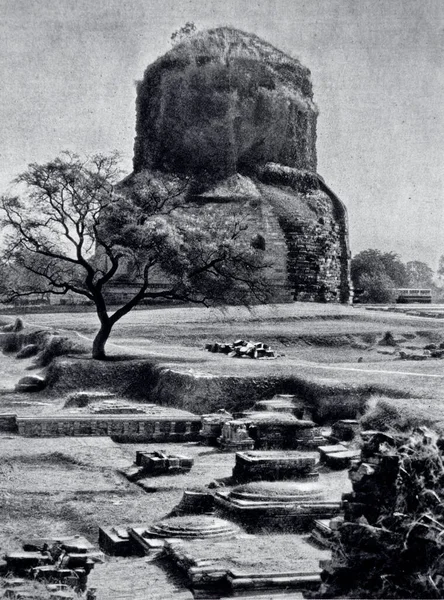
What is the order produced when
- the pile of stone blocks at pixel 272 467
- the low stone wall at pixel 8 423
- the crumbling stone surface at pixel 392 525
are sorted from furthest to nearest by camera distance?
the low stone wall at pixel 8 423 → the pile of stone blocks at pixel 272 467 → the crumbling stone surface at pixel 392 525

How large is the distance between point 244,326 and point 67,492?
627 inches

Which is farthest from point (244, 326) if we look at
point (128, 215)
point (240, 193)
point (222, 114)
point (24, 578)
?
point (24, 578)

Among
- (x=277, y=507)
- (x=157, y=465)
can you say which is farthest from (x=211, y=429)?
(x=277, y=507)

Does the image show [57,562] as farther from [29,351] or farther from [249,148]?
[249,148]

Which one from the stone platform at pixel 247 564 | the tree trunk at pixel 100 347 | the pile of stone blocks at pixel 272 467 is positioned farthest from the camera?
the tree trunk at pixel 100 347

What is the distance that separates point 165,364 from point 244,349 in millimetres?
2785

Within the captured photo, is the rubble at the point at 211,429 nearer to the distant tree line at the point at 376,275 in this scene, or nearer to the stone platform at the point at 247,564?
the stone platform at the point at 247,564

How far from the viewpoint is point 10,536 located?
955 centimetres

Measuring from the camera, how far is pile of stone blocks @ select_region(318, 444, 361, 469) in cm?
1290

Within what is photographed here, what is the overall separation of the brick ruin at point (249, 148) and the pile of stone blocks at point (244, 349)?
1319cm

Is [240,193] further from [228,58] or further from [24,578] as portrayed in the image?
[24,578]

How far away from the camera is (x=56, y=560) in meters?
8.16

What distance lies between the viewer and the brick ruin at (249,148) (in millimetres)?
36750

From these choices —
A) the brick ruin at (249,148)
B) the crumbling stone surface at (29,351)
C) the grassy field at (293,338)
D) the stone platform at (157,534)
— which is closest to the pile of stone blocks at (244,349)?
the grassy field at (293,338)
